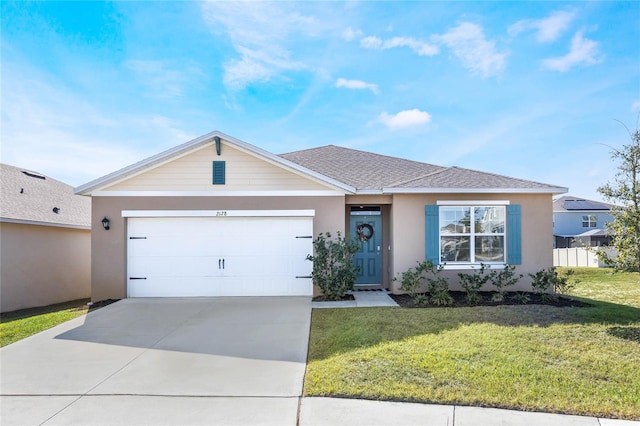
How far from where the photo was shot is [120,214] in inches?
365

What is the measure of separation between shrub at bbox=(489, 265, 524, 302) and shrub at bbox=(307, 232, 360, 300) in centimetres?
340

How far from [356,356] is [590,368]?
2840 millimetres

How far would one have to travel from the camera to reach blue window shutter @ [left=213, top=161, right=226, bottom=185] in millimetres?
9320

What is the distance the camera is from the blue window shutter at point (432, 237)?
367 inches

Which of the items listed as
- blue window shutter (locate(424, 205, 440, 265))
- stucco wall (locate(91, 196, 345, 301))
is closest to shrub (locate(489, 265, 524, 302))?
blue window shutter (locate(424, 205, 440, 265))

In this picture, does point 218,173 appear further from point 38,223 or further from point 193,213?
point 38,223

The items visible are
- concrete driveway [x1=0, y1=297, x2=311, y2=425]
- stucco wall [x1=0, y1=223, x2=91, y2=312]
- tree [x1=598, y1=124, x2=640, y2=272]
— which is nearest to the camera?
concrete driveway [x1=0, y1=297, x2=311, y2=425]

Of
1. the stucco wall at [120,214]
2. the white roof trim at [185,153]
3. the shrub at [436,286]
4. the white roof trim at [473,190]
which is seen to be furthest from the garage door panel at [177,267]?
the shrub at [436,286]

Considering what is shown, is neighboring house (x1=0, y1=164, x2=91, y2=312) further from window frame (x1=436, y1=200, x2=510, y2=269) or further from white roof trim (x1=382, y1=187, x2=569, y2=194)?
window frame (x1=436, y1=200, x2=510, y2=269)

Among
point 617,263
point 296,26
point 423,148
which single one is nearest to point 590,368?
point 617,263

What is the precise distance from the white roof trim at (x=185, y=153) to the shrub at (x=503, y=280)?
4.18m

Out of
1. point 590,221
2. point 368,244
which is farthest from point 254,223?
point 590,221

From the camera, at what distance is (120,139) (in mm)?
12352

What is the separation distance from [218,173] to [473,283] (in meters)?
6.98
